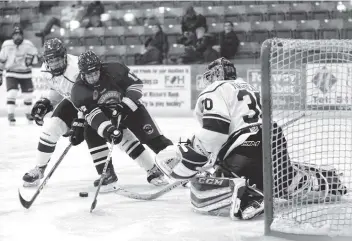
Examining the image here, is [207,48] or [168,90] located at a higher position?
[207,48]

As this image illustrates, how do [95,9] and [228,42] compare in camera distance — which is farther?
[95,9]

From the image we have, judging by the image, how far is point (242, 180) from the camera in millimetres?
2568

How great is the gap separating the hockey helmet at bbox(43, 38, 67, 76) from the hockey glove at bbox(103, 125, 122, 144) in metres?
0.61

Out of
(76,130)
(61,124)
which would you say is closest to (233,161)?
(76,130)

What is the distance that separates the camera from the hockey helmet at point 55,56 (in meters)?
3.40

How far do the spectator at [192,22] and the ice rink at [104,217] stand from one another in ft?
16.1

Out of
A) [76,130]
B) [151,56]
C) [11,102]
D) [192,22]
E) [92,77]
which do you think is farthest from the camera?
[192,22]

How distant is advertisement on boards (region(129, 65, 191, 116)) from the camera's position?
327 inches

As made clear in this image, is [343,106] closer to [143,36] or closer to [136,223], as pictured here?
[136,223]

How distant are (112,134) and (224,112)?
30.0 inches

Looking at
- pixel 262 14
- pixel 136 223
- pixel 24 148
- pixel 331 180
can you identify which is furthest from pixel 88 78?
pixel 262 14

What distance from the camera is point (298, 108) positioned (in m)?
2.82

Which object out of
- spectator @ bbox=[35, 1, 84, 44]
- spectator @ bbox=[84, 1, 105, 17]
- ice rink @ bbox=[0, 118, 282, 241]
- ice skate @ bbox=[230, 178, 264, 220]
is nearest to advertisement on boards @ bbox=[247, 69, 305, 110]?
ice skate @ bbox=[230, 178, 264, 220]

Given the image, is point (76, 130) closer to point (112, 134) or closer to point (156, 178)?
point (112, 134)
